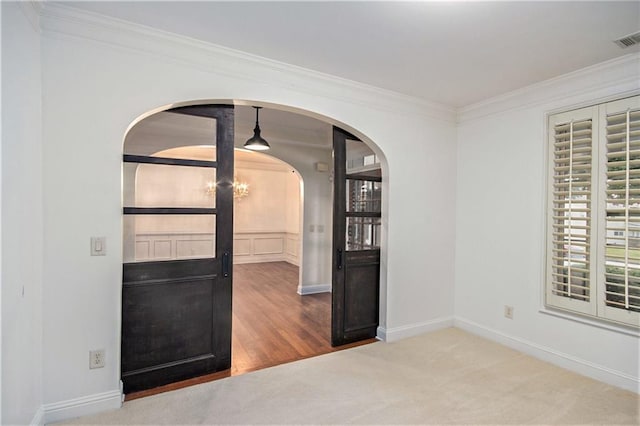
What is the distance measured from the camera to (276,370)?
109 inches

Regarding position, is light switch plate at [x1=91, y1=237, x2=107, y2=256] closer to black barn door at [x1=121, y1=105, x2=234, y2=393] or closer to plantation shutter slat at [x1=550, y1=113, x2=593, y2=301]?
black barn door at [x1=121, y1=105, x2=234, y2=393]

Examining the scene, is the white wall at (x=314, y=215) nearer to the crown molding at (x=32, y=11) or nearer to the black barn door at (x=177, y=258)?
the black barn door at (x=177, y=258)

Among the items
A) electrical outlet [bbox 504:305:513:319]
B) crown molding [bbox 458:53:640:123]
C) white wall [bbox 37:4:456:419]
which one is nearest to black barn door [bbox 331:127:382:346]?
white wall [bbox 37:4:456:419]

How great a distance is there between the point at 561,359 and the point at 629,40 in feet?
8.72

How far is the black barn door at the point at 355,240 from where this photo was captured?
336 cm

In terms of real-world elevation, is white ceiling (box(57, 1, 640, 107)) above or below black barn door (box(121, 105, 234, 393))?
above

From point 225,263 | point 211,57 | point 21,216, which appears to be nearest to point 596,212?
point 225,263

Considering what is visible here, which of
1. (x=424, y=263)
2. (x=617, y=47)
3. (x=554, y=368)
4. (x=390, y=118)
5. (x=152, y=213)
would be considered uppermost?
(x=617, y=47)

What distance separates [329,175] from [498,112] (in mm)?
2938

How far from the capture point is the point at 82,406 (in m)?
2.11

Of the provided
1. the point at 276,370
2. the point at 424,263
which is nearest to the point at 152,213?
the point at 276,370

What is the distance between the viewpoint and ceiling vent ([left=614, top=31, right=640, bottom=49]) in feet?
7.23

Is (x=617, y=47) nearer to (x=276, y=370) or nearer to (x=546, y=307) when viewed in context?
(x=546, y=307)

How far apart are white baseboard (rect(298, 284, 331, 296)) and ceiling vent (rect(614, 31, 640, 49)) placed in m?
4.67
